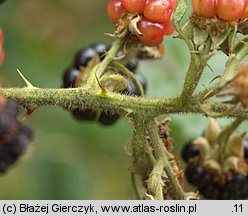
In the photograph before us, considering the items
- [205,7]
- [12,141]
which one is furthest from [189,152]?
[205,7]

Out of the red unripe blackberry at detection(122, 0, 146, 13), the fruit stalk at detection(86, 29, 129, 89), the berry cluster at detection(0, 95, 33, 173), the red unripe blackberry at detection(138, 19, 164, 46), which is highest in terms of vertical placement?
the red unripe blackberry at detection(122, 0, 146, 13)

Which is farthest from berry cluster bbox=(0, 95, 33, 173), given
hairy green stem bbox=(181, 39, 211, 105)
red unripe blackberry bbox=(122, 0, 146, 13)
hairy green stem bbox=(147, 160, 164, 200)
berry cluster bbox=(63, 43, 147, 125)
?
hairy green stem bbox=(181, 39, 211, 105)

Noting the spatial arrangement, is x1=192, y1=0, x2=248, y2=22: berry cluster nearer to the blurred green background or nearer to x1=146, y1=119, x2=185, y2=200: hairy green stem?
x1=146, y1=119, x2=185, y2=200: hairy green stem

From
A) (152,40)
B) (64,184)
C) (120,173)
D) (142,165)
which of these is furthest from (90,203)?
(120,173)

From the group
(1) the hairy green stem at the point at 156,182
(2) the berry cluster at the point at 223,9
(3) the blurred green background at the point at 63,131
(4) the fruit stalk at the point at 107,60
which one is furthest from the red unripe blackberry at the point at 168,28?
(3) the blurred green background at the point at 63,131

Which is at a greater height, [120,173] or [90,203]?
[90,203]

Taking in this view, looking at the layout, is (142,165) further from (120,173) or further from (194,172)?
(120,173)

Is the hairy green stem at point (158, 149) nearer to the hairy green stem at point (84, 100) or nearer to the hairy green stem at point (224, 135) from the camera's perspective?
the hairy green stem at point (84, 100)
